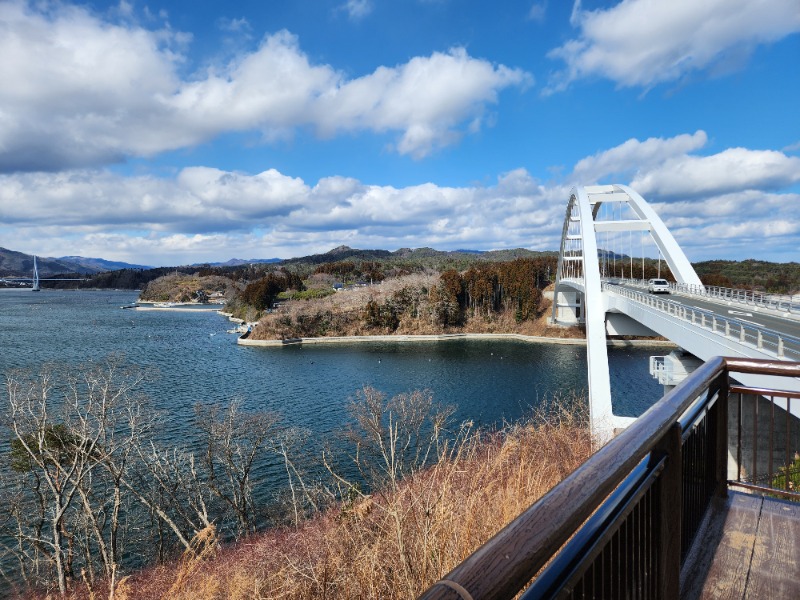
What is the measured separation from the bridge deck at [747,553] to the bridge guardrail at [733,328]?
22.6 feet

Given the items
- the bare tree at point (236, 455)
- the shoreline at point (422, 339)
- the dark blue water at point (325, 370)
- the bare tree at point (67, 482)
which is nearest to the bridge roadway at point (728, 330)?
the dark blue water at point (325, 370)

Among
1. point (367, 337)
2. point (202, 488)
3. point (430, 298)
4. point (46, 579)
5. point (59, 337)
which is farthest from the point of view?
point (430, 298)

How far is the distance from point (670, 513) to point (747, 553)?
1021 mm

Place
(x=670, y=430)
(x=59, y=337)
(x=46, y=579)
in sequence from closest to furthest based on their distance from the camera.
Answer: (x=670, y=430)
(x=46, y=579)
(x=59, y=337)

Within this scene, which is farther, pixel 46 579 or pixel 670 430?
pixel 46 579

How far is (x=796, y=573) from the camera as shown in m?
2.29

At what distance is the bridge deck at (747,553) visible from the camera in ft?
7.22

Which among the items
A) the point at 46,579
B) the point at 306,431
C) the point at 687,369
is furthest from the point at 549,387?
the point at 46,579

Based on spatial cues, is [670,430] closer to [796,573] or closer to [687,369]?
[796,573]

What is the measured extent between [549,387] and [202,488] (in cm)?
1969

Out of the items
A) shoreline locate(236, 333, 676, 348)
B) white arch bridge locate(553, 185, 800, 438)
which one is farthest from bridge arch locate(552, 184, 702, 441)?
shoreline locate(236, 333, 676, 348)

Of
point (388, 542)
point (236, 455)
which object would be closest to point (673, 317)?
point (388, 542)

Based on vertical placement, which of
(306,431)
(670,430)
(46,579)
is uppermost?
(670,430)

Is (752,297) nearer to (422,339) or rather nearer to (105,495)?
(105,495)
